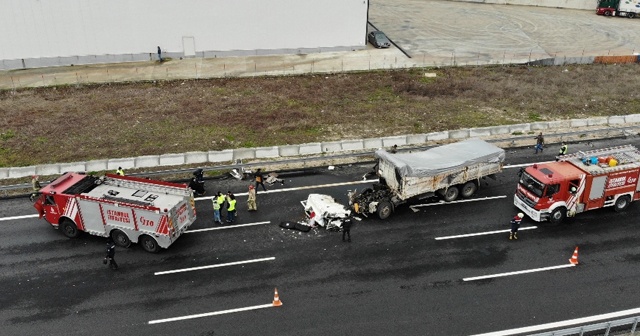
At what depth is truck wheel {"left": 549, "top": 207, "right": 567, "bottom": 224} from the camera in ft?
76.7

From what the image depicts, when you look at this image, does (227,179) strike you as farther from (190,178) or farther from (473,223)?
(473,223)

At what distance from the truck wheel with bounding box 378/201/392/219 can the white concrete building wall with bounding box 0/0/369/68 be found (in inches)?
1156

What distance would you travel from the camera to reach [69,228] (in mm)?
22641

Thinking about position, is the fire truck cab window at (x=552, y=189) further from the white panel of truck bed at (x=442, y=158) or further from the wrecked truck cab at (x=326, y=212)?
the wrecked truck cab at (x=326, y=212)

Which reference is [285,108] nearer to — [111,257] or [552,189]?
[111,257]

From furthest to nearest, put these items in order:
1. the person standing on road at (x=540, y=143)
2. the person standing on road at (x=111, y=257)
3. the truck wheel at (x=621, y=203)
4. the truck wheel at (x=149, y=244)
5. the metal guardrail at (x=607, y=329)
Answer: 1. the person standing on road at (x=540, y=143)
2. the truck wheel at (x=621, y=203)
3. the truck wheel at (x=149, y=244)
4. the person standing on road at (x=111, y=257)
5. the metal guardrail at (x=607, y=329)

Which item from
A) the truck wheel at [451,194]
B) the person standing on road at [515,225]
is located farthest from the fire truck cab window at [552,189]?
the truck wheel at [451,194]

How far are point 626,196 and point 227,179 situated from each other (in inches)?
806

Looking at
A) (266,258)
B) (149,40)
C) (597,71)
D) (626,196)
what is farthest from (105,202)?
(597,71)

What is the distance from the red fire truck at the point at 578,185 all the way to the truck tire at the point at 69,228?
68.3 ft

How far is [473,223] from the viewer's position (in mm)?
24000

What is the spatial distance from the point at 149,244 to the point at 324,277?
7.76 m

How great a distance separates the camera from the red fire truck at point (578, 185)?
2298 centimetres

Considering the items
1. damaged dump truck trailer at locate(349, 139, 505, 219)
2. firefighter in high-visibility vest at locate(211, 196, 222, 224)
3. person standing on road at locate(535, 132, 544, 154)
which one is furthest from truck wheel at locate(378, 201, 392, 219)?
person standing on road at locate(535, 132, 544, 154)
